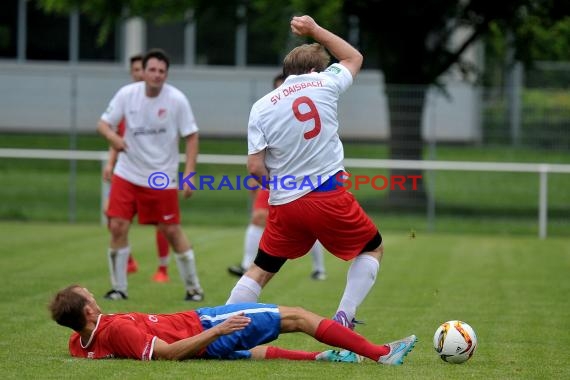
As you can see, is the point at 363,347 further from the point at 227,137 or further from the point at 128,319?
the point at 227,137

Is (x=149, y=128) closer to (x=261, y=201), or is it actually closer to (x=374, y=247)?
(x=261, y=201)

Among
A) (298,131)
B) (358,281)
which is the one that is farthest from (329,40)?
(358,281)

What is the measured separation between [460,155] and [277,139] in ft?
54.4

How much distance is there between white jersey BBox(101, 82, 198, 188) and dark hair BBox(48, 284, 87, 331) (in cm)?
374

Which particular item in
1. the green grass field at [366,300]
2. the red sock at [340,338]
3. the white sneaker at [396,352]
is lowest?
the green grass field at [366,300]

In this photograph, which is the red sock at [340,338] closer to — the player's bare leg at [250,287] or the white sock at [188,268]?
the player's bare leg at [250,287]

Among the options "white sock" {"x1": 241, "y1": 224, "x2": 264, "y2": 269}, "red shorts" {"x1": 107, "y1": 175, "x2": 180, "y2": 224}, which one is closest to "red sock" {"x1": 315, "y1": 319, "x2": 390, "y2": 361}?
"red shorts" {"x1": 107, "y1": 175, "x2": 180, "y2": 224}

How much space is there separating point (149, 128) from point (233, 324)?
422 cm

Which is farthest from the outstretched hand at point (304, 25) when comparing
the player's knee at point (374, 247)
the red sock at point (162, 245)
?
the red sock at point (162, 245)

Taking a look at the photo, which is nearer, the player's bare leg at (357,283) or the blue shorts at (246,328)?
the blue shorts at (246,328)

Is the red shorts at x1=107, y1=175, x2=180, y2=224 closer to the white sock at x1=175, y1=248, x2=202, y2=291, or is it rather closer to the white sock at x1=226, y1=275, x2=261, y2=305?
the white sock at x1=175, y1=248, x2=202, y2=291

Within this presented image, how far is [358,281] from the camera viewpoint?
7.71m

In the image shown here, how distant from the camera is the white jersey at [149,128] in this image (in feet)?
34.9

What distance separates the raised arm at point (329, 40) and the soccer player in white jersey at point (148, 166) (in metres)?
3.14
